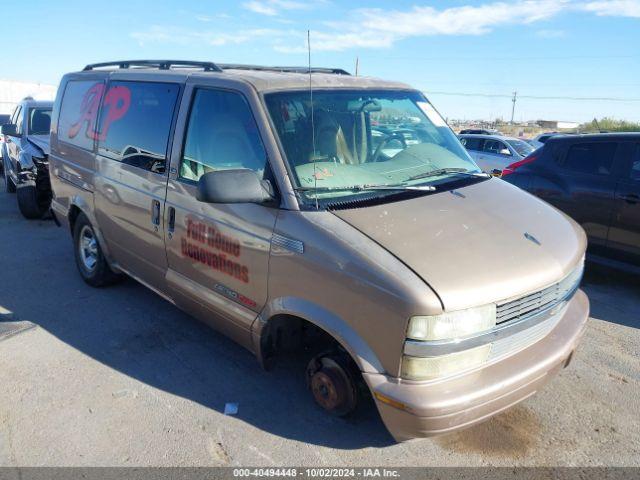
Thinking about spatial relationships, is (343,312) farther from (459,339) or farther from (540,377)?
(540,377)

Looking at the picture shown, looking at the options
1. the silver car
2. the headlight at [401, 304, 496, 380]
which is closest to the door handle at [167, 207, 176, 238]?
the headlight at [401, 304, 496, 380]

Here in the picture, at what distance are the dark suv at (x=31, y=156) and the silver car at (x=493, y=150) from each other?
10.6m

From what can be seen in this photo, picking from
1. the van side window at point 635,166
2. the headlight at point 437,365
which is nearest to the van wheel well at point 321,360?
the headlight at point 437,365

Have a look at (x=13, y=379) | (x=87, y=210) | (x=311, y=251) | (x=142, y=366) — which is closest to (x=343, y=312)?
(x=311, y=251)

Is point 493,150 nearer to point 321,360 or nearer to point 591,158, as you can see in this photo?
point 591,158

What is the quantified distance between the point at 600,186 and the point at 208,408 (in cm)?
473

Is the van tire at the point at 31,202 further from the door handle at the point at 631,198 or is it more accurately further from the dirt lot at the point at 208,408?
the door handle at the point at 631,198

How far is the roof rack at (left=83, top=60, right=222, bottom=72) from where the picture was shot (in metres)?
4.13

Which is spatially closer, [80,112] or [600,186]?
[80,112]

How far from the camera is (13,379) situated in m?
3.65

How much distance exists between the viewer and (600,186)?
565 centimetres

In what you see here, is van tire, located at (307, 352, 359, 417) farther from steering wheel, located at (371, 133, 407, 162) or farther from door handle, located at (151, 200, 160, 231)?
door handle, located at (151, 200, 160, 231)

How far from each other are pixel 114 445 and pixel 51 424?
0.50m

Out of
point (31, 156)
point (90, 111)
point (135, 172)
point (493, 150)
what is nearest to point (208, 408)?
point (135, 172)
